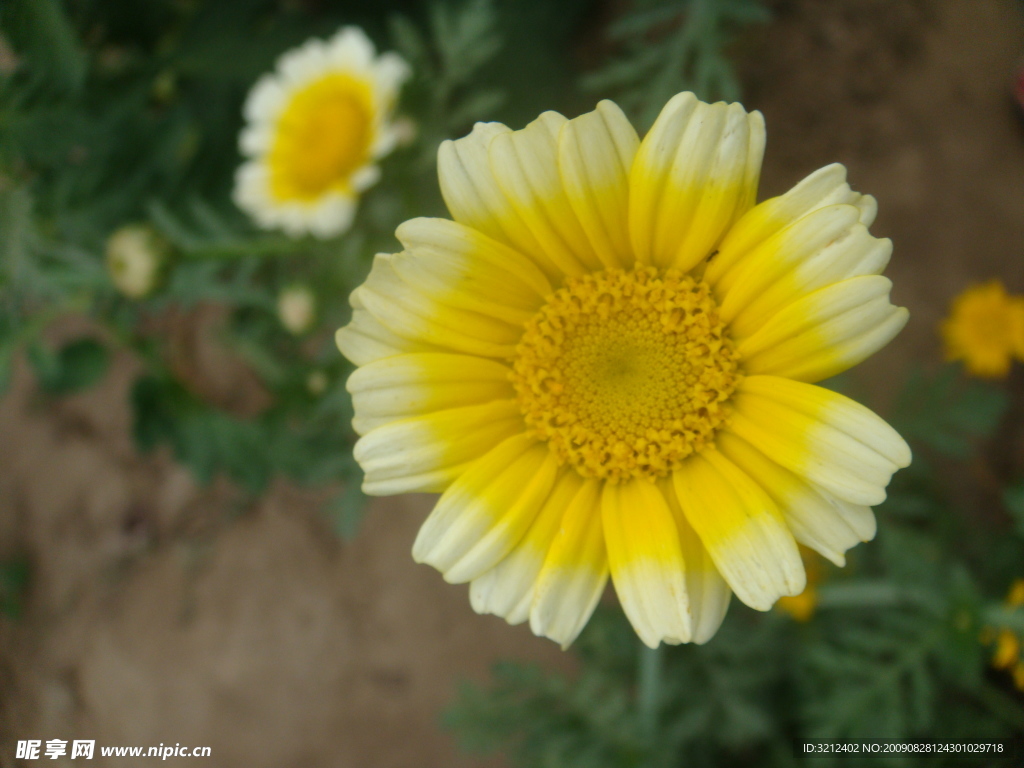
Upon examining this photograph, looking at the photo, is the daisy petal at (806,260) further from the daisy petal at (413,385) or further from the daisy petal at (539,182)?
the daisy petal at (413,385)

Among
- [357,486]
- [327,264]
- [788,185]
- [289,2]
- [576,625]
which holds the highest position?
[289,2]

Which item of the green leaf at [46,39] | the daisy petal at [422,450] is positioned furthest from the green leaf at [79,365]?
the daisy petal at [422,450]

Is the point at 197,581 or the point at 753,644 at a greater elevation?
the point at 197,581

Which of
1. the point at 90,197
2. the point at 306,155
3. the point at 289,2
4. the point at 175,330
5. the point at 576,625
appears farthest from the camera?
the point at 175,330

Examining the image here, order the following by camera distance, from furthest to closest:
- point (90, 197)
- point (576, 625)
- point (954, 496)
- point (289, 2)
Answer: point (289, 2)
point (954, 496)
point (90, 197)
point (576, 625)

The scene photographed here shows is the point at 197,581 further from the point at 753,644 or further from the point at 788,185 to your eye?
the point at 788,185

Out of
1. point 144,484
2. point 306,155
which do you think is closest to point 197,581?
point 144,484

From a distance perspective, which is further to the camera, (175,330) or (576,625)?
(175,330)

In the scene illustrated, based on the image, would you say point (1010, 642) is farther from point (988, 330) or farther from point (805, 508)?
point (805, 508)
